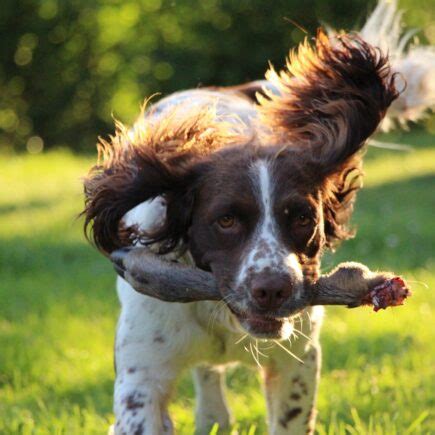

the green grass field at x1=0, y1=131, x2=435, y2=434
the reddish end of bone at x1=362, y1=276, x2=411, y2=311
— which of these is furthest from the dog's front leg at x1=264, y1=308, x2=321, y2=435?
the reddish end of bone at x1=362, y1=276, x2=411, y2=311

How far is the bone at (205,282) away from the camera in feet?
11.3

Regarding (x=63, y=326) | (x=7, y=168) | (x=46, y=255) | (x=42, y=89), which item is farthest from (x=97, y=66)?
(x=63, y=326)

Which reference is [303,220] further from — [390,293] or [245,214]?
[390,293]

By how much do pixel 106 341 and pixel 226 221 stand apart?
9.11ft

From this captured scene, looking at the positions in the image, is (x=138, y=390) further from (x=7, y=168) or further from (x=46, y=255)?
(x=7, y=168)

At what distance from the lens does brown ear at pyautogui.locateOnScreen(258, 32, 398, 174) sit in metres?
4.13

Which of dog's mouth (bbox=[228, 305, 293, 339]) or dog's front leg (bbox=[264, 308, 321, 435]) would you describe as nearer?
dog's mouth (bbox=[228, 305, 293, 339])

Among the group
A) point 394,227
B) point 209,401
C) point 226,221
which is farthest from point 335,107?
point 394,227

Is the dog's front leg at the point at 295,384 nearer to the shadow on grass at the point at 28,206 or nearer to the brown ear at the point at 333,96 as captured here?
the brown ear at the point at 333,96

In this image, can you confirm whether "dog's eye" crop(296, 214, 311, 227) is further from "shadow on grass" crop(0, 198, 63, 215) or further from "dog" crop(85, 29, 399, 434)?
"shadow on grass" crop(0, 198, 63, 215)

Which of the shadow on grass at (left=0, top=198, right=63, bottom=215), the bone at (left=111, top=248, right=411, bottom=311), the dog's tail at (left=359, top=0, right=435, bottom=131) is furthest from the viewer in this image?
the shadow on grass at (left=0, top=198, right=63, bottom=215)

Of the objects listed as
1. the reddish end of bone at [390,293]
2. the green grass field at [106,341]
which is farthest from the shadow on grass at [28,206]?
the reddish end of bone at [390,293]

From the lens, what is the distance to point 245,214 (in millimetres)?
3615

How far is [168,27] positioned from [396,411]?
1684 centimetres
